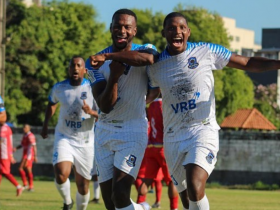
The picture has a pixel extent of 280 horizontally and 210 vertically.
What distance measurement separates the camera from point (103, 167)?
9477 millimetres

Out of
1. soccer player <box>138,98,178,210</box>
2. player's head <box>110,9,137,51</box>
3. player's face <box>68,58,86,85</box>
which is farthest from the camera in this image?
soccer player <box>138,98,178,210</box>

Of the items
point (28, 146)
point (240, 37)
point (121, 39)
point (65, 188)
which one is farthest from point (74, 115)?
point (240, 37)

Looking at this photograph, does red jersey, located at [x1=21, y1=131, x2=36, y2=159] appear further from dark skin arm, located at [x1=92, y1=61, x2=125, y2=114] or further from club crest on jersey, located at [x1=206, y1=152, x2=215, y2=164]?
club crest on jersey, located at [x1=206, y1=152, x2=215, y2=164]

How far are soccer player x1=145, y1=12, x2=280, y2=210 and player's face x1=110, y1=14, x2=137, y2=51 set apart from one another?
0.41 m

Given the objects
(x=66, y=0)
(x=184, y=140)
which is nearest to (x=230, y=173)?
(x=184, y=140)

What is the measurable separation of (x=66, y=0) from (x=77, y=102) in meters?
53.3

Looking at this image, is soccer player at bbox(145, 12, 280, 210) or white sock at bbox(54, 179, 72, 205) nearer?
soccer player at bbox(145, 12, 280, 210)

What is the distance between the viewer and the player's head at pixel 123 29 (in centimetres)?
917

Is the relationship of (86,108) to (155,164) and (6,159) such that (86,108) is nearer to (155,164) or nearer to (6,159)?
(155,164)

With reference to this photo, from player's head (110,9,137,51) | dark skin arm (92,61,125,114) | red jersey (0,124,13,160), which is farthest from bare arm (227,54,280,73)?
red jersey (0,124,13,160)

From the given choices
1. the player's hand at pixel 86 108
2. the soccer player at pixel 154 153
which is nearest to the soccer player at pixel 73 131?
the player's hand at pixel 86 108

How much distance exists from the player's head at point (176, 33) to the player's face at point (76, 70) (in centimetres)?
458

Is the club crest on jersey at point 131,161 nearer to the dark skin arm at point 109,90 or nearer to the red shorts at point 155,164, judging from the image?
the dark skin arm at point 109,90

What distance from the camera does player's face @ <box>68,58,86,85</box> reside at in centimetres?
1372
